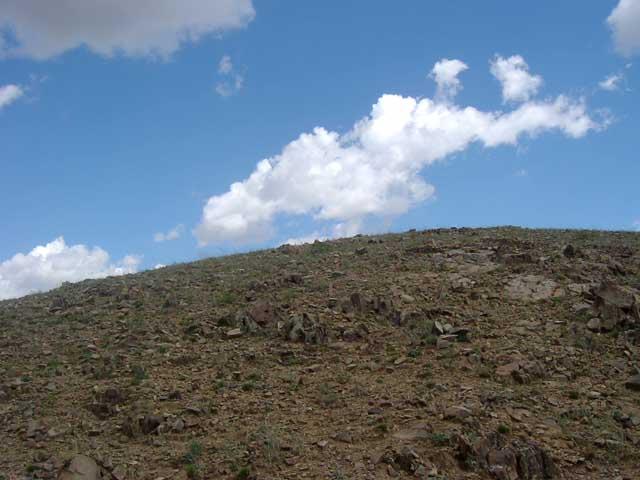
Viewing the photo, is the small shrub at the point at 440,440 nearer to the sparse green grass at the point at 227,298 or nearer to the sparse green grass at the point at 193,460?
the sparse green grass at the point at 193,460

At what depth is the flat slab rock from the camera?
11414mm

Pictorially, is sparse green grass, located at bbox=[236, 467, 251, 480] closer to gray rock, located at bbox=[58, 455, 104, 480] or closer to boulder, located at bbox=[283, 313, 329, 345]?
gray rock, located at bbox=[58, 455, 104, 480]

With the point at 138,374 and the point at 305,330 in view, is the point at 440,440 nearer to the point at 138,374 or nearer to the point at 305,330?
the point at 305,330

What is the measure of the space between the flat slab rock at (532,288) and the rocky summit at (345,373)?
37mm

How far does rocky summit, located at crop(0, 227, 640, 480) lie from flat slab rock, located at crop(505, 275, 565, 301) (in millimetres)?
37

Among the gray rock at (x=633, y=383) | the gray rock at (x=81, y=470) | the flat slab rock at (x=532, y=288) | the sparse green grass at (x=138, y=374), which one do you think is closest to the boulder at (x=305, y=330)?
the sparse green grass at (x=138, y=374)

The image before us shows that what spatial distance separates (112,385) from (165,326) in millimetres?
2301

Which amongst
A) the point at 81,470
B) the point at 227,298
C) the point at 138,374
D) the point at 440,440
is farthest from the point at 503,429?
the point at 227,298

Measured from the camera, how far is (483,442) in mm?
7102

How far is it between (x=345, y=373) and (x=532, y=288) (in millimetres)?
4610

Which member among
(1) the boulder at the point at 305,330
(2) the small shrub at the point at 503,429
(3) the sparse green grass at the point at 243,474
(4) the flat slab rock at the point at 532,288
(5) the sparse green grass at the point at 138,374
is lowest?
(3) the sparse green grass at the point at 243,474

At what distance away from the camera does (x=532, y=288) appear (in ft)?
38.4

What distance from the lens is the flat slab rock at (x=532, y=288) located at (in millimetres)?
11414

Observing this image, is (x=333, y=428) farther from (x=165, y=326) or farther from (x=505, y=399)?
(x=165, y=326)
